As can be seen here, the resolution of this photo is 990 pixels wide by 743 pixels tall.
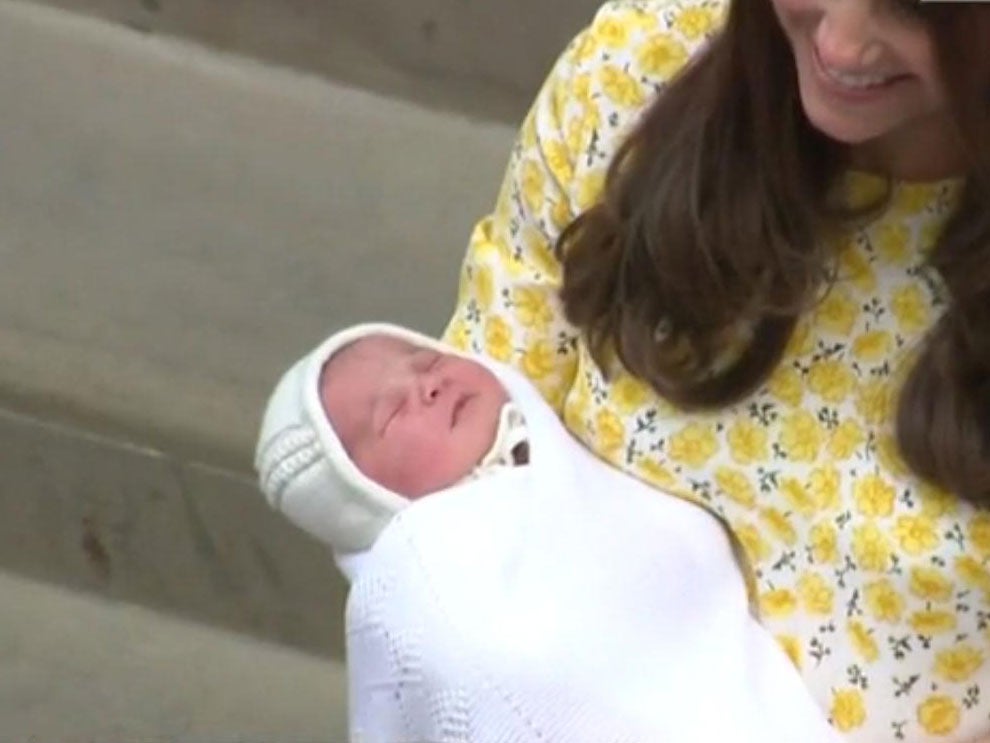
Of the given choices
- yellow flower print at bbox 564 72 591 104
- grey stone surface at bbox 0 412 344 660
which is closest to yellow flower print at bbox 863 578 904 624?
yellow flower print at bbox 564 72 591 104

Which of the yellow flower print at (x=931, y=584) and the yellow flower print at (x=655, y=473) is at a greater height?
the yellow flower print at (x=931, y=584)

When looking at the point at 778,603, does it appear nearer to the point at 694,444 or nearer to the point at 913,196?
the point at 694,444

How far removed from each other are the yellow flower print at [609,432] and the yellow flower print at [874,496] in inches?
5.8

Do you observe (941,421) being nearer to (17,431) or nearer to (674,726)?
(674,726)

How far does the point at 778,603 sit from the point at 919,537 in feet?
0.32

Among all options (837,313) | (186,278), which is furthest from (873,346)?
(186,278)

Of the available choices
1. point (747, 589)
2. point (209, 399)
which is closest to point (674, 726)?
point (747, 589)

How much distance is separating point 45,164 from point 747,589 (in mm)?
918

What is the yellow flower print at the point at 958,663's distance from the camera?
103 cm

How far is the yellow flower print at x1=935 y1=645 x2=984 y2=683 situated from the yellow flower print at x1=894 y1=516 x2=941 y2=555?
0.06m

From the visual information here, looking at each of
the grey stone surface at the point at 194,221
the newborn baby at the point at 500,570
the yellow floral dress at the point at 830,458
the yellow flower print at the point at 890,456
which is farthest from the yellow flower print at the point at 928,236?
the grey stone surface at the point at 194,221

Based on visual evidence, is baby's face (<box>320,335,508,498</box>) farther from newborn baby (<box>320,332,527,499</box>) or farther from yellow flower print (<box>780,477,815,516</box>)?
yellow flower print (<box>780,477,815,516</box>)

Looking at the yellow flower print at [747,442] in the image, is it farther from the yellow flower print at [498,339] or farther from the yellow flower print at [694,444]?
the yellow flower print at [498,339]

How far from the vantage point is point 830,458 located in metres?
1.04
